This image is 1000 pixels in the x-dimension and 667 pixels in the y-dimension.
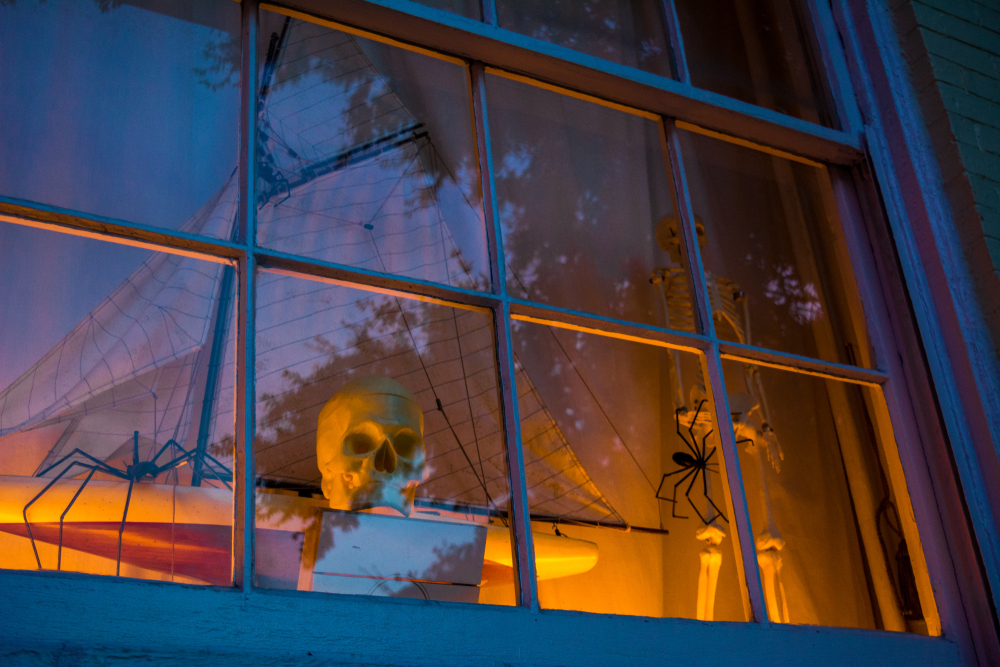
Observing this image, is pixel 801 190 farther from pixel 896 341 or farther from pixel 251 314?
pixel 251 314

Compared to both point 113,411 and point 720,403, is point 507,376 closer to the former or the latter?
point 720,403

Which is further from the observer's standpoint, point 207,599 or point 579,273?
point 579,273

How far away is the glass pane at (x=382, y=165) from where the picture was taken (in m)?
2.27

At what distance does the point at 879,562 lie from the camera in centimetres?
190

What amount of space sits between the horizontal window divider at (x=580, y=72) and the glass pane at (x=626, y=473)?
94 centimetres

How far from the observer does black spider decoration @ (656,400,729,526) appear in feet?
8.10

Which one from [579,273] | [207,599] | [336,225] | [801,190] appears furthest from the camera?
[579,273]

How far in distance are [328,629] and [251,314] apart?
0.43 m

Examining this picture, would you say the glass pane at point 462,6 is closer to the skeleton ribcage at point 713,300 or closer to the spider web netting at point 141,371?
the spider web netting at point 141,371

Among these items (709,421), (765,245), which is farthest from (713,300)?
(709,421)

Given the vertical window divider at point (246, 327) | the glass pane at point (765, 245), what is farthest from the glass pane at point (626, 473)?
the vertical window divider at point (246, 327)

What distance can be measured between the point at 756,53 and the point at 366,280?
4.80 ft

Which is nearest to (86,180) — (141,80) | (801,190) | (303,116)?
(141,80)

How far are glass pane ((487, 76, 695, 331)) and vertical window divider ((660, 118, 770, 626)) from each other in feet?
2.55
